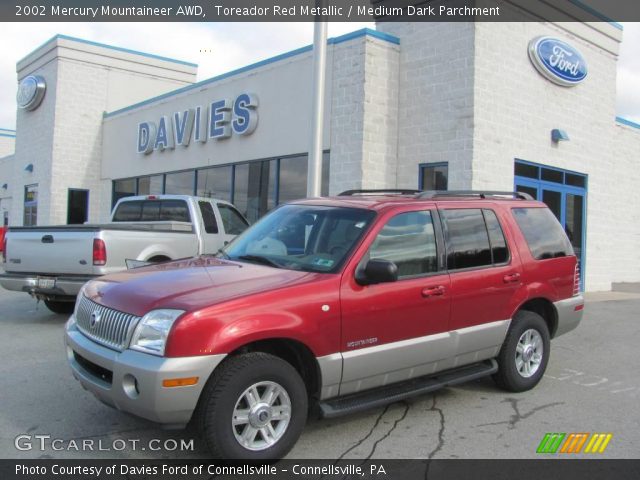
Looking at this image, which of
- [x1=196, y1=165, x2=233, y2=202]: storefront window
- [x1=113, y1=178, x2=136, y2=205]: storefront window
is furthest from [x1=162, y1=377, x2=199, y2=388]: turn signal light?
[x1=113, y1=178, x2=136, y2=205]: storefront window

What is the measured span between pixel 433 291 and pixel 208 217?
6.09 metres

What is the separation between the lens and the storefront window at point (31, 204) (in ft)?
77.9

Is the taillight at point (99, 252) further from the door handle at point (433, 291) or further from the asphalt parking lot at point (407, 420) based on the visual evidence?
the door handle at point (433, 291)

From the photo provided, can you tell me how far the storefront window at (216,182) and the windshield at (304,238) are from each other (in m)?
10.7

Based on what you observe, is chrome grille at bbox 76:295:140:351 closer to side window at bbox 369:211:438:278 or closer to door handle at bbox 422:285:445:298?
side window at bbox 369:211:438:278

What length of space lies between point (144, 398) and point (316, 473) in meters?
1.22

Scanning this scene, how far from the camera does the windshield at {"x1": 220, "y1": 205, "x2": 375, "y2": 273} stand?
454 centimetres

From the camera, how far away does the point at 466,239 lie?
209 inches

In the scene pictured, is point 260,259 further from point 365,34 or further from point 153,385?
point 365,34

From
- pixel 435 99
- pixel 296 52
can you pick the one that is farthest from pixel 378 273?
pixel 296 52

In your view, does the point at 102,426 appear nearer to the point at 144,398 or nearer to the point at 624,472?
the point at 144,398

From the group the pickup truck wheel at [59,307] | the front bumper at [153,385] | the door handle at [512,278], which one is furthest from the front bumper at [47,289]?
the door handle at [512,278]

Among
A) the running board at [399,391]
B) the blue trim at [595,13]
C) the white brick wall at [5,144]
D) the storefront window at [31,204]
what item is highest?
the white brick wall at [5,144]

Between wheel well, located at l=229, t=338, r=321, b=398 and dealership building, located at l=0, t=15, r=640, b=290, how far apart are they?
8.06 m
